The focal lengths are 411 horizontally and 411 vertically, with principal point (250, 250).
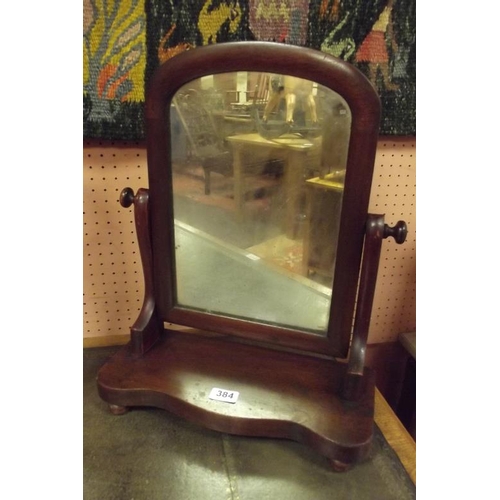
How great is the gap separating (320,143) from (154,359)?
458mm

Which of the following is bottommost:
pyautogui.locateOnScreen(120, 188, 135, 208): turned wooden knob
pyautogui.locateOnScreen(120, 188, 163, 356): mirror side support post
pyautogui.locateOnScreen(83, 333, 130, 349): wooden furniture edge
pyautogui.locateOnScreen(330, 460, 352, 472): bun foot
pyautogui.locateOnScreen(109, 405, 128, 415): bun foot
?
pyautogui.locateOnScreen(330, 460, 352, 472): bun foot

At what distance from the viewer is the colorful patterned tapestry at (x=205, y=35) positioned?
0.69m

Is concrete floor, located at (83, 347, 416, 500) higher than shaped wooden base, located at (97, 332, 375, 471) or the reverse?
the reverse

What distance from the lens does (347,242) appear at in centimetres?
61

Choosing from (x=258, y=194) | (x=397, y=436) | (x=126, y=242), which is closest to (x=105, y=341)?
(x=126, y=242)

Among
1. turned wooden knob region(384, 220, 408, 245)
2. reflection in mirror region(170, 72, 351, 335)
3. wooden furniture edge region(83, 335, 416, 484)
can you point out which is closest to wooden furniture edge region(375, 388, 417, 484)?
wooden furniture edge region(83, 335, 416, 484)

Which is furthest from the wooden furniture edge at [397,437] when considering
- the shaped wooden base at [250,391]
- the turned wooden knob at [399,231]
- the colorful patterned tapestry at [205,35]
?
the colorful patterned tapestry at [205,35]

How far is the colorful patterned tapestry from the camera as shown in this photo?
69 cm

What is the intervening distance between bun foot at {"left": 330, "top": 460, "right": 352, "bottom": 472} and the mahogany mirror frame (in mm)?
157

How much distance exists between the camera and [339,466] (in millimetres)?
600

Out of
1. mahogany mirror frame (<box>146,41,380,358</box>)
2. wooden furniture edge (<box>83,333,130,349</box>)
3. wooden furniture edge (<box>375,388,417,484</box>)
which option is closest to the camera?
mahogany mirror frame (<box>146,41,380,358</box>)

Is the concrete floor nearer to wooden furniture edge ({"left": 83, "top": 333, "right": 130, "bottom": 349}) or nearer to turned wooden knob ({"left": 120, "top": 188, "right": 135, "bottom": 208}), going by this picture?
wooden furniture edge ({"left": 83, "top": 333, "right": 130, "bottom": 349})

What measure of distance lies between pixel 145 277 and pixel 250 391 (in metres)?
0.27

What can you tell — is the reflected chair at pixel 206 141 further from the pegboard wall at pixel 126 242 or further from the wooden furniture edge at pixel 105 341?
the wooden furniture edge at pixel 105 341
